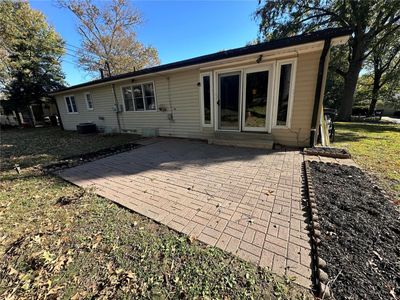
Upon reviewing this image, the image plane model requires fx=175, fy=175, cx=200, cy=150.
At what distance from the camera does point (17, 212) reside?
2717 mm

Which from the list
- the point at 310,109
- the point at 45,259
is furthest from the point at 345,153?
the point at 45,259

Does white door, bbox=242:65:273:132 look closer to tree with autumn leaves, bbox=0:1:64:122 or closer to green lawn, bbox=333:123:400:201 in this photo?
green lawn, bbox=333:123:400:201

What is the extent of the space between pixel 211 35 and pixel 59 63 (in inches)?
599

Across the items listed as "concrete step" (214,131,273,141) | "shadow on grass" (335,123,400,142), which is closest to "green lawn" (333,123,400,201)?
"shadow on grass" (335,123,400,142)

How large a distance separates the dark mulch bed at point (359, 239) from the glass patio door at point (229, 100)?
12.2 feet

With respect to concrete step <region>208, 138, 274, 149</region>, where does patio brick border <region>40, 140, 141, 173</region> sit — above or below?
below

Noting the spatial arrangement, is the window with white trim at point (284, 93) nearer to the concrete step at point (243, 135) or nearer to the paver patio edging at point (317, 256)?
the concrete step at point (243, 135)

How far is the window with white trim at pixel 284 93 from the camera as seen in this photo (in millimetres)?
5082

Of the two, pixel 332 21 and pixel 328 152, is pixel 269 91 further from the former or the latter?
pixel 332 21

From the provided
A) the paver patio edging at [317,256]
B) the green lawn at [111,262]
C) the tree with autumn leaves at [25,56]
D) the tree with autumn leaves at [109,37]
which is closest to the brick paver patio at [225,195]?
the paver patio edging at [317,256]

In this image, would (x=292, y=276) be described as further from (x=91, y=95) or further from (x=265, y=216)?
(x=91, y=95)

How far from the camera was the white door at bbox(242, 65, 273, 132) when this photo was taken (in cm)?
548

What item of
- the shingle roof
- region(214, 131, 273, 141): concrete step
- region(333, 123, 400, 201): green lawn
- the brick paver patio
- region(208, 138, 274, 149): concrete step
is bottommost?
region(333, 123, 400, 201): green lawn

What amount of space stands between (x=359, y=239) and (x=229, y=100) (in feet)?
17.0
